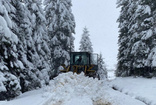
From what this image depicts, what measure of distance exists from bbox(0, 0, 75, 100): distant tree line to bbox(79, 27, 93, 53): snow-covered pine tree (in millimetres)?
13243

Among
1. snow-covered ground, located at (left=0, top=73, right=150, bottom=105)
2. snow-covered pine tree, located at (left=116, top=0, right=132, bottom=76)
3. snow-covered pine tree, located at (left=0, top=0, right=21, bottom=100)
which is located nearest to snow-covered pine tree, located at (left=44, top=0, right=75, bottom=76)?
snow-covered pine tree, located at (left=116, top=0, right=132, bottom=76)

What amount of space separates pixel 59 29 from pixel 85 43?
598 inches

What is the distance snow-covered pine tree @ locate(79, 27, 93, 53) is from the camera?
32969 millimetres

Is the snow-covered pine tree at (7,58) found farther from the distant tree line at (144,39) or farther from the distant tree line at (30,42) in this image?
the distant tree line at (144,39)

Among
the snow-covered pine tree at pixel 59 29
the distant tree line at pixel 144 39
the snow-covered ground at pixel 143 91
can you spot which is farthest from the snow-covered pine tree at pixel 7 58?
the snow-covered pine tree at pixel 59 29

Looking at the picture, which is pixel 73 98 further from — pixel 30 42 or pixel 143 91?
pixel 30 42

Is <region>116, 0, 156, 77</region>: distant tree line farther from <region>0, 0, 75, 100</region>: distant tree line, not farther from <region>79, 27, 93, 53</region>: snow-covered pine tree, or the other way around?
<region>79, 27, 93, 53</region>: snow-covered pine tree

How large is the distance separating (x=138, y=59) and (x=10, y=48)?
10250mm

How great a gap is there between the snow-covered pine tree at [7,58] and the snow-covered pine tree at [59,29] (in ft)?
33.3

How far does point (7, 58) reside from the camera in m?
7.38

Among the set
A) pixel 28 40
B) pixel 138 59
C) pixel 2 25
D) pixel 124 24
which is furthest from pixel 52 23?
pixel 2 25

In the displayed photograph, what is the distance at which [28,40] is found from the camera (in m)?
12.9

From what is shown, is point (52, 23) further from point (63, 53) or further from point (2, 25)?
point (2, 25)

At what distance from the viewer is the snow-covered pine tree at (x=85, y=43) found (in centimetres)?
3297
